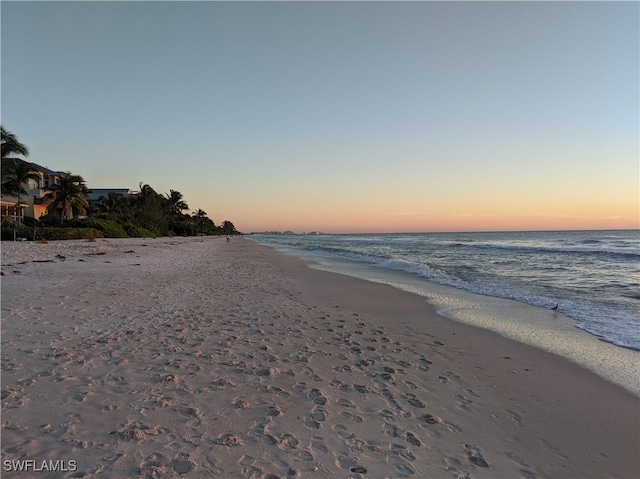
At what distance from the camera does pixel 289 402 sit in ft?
13.1

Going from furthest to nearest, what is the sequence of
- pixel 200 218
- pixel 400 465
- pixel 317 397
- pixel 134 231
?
pixel 200 218, pixel 134 231, pixel 317 397, pixel 400 465

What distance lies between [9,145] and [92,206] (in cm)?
2727

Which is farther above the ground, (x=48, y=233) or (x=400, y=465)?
(x=48, y=233)

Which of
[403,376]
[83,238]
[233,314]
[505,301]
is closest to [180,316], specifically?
[233,314]

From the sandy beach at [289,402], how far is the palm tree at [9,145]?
125ft

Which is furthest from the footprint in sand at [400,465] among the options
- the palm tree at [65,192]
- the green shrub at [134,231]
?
the green shrub at [134,231]

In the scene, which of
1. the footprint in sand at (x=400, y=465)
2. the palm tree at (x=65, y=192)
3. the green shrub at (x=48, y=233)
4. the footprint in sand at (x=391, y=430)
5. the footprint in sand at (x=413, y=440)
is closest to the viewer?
the footprint in sand at (x=400, y=465)

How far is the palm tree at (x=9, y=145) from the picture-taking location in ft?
117

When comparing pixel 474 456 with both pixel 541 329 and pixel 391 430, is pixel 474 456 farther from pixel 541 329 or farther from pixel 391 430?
pixel 541 329

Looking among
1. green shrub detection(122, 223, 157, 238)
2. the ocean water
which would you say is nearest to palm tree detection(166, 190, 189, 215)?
green shrub detection(122, 223, 157, 238)

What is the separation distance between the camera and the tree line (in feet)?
121

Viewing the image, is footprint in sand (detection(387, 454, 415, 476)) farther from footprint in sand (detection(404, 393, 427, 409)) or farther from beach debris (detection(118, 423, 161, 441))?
beach debris (detection(118, 423, 161, 441))


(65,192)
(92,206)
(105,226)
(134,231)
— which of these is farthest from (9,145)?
(92,206)

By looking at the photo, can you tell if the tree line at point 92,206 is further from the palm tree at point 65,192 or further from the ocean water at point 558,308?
the ocean water at point 558,308
